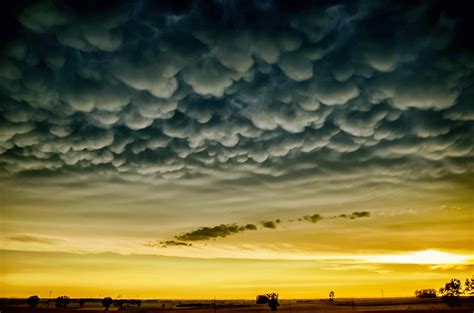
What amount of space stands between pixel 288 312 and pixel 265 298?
190 ft

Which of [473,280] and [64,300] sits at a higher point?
[473,280]

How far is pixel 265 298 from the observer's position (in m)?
148

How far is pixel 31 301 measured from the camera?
13075 centimetres

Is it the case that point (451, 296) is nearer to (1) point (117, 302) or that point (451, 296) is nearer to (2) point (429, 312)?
(2) point (429, 312)

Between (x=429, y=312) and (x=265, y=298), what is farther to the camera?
(x=265, y=298)

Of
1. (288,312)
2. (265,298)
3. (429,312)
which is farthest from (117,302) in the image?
(429,312)

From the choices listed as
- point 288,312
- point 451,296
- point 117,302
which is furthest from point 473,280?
point 117,302

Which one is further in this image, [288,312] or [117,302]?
[117,302]

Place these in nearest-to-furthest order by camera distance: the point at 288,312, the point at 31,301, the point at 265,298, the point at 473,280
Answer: the point at 288,312 < the point at 473,280 < the point at 31,301 < the point at 265,298

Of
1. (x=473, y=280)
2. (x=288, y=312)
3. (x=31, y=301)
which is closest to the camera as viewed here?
(x=288, y=312)

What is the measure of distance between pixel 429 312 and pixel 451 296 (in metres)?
48.1

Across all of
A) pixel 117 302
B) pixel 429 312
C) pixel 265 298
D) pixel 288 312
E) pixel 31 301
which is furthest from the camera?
pixel 117 302

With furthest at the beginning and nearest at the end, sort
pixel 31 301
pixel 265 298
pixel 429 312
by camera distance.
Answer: pixel 265 298 < pixel 31 301 < pixel 429 312

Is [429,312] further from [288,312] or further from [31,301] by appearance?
[31,301]
